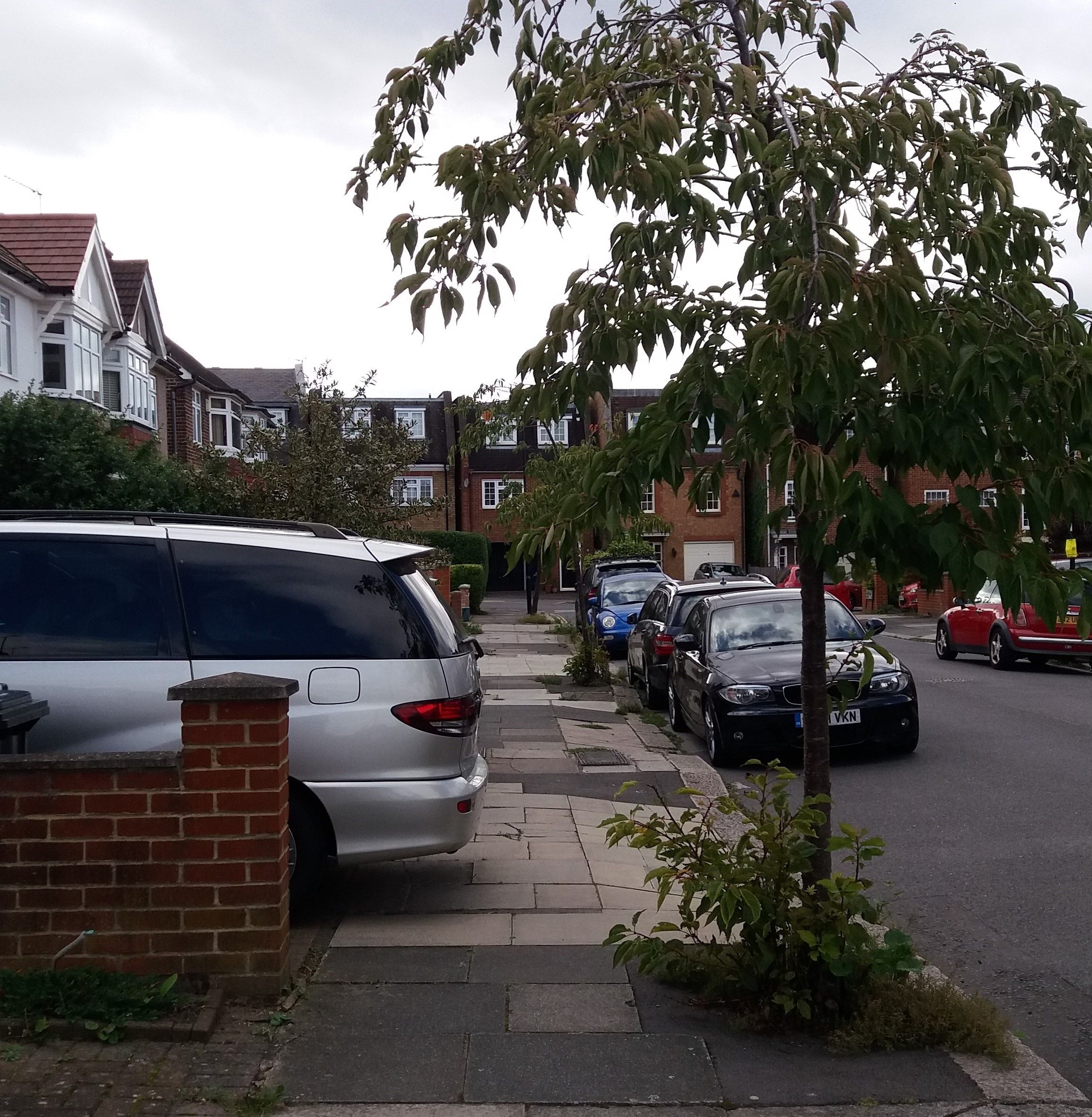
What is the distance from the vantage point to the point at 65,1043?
430 cm

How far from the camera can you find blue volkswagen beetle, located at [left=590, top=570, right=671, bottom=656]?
83.2 feet

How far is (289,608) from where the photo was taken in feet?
19.7

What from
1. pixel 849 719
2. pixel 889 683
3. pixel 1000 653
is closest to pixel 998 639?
pixel 1000 653

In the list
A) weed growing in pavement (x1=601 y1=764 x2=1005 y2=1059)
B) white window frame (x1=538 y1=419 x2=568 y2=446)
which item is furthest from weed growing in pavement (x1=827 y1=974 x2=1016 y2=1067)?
white window frame (x1=538 y1=419 x2=568 y2=446)

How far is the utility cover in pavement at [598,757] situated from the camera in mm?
11289

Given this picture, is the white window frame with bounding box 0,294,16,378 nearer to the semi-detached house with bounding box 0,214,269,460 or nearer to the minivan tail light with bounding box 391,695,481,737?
the semi-detached house with bounding box 0,214,269,460

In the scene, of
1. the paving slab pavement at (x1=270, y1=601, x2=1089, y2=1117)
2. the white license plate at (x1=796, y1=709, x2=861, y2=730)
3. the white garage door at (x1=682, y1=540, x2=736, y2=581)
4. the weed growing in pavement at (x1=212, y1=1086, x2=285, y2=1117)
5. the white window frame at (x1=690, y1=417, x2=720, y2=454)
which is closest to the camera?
the weed growing in pavement at (x1=212, y1=1086, x2=285, y2=1117)

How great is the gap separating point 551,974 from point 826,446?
7.81ft

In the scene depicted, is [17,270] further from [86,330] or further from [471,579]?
[471,579]

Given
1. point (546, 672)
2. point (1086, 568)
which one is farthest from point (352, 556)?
point (546, 672)

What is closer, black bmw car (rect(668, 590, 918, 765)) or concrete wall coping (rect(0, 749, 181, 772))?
concrete wall coping (rect(0, 749, 181, 772))

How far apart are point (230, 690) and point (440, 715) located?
154 cm

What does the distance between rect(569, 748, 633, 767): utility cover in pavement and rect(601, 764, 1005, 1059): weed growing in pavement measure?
21.0 ft

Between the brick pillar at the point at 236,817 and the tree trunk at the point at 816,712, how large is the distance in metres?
1.96
